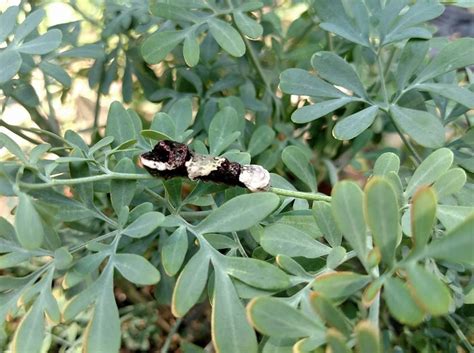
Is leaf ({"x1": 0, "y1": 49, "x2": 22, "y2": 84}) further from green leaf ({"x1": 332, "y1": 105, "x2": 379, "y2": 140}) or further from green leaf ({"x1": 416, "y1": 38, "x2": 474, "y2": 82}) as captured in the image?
green leaf ({"x1": 416, "y1": 38, "x2": 474, "y2": 82})

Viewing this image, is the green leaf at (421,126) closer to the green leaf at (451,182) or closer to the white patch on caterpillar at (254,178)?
the green leaf at (451,182)

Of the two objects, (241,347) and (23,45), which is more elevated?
(23,45)

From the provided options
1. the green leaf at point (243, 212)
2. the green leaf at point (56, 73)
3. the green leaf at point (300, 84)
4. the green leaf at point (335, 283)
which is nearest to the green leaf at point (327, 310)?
the green leaf at point (335, 283)

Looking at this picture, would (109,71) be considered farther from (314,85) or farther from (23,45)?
(314,85)

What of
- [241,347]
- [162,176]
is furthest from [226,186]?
[241,347]

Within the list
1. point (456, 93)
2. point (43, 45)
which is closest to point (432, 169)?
point (456, 93)

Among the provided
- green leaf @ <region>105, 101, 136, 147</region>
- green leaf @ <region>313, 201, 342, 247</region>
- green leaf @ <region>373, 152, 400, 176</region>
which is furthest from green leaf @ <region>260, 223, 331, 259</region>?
green leaf @ <region>105, 101, 136, 147</region>

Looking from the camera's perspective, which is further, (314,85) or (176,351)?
(176,351)
